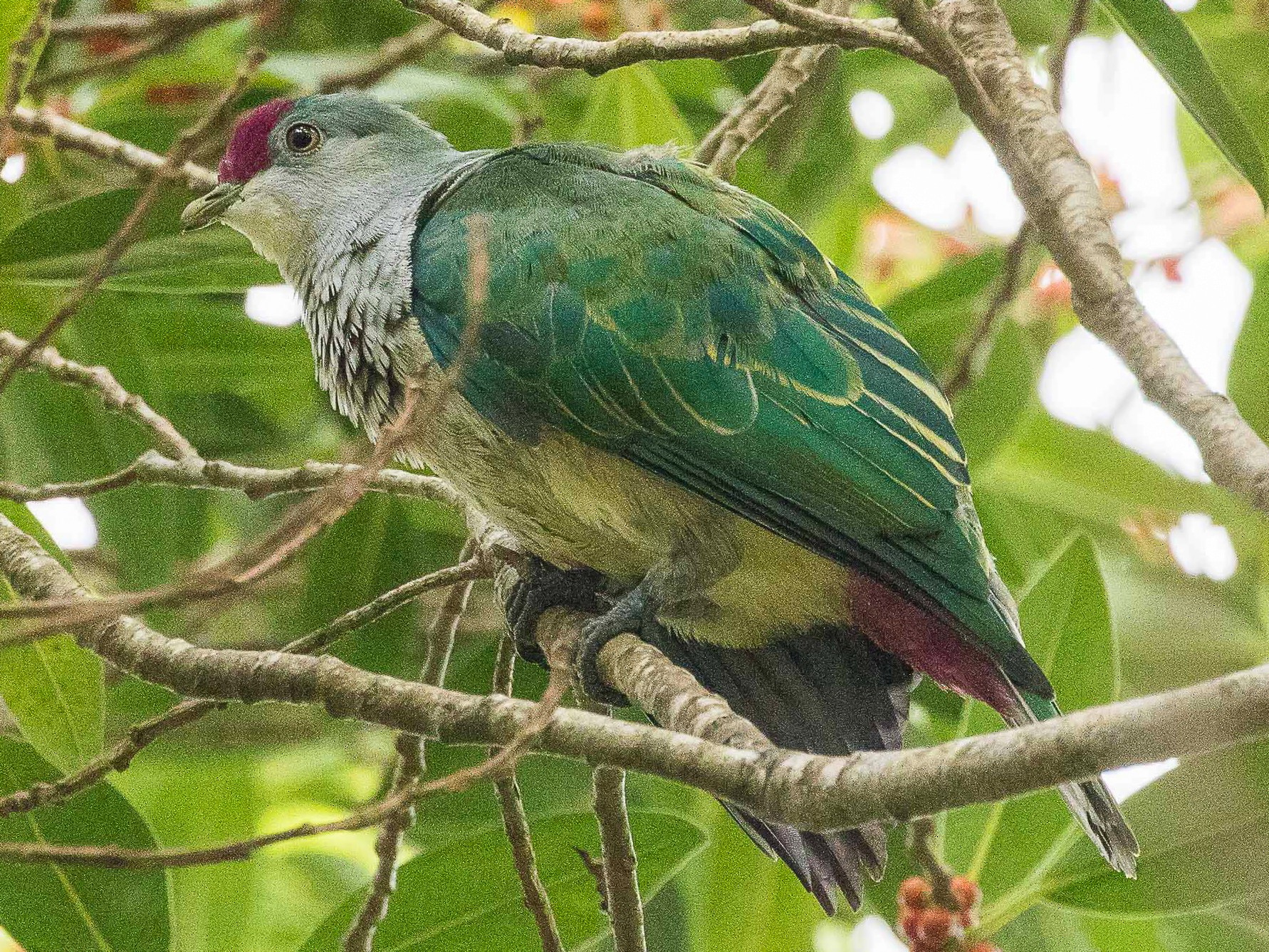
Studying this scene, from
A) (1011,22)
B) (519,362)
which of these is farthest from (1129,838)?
(1011,22)

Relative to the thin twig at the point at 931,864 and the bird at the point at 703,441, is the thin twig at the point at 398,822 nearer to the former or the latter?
the bird at the point at 703,441

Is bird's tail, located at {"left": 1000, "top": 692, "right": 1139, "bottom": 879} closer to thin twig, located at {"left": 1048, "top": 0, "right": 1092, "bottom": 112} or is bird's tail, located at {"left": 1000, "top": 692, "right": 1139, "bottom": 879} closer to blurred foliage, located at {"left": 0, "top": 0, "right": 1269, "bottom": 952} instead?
blurred foliage, located at {"left": 0, "top": 0, "right": 1269, "bottom": 952}

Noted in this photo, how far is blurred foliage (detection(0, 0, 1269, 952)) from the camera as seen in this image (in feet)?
9.57

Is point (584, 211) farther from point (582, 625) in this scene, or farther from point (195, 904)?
point (195, 904)

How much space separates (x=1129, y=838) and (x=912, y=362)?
39.2 inches

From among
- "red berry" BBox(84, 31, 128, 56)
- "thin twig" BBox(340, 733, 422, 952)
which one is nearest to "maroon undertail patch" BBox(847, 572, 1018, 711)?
"thin twig" BBox(340, 733, 422, 952)

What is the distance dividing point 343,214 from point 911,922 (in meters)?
1.89

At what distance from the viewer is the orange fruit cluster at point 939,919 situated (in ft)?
9.09

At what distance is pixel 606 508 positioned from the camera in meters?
2.84

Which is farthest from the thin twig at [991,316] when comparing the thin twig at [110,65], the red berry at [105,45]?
the red berry at [105,45]

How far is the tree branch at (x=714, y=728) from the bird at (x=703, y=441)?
360mm

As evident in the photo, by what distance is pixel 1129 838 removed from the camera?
253 centimetres

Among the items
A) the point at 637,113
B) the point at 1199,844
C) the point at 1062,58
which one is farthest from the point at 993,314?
the point at 1199,844

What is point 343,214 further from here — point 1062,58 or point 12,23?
point 1062,58
